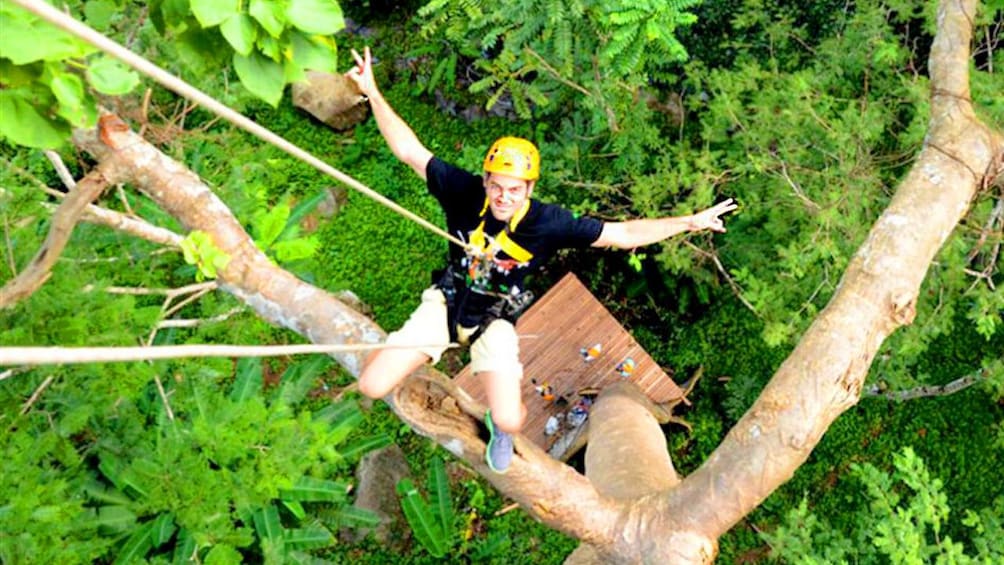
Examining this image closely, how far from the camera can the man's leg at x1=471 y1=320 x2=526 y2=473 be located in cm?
353

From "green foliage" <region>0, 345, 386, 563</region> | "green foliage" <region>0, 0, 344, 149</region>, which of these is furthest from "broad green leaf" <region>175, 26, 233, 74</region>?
"green foliage" <region>0, 345, 386, 563</region>

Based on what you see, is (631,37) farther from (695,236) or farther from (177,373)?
(177,373)

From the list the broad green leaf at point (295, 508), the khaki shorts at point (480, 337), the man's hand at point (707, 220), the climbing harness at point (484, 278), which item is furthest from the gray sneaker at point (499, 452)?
the broad green leaf at point (295, 508)

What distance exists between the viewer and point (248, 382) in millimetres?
6312

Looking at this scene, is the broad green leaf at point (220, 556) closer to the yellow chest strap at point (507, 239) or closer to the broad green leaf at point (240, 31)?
the yellow chest strap at point (507, 239)

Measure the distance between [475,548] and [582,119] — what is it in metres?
4.29

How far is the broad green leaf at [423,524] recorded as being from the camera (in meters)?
6.43

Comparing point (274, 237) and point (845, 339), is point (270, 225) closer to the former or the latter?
point (274, 237)

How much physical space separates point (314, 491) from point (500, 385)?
9.77 feet

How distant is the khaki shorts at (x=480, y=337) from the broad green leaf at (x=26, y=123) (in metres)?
2.21

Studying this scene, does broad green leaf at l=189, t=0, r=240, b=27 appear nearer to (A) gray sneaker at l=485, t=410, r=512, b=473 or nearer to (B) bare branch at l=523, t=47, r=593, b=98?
(A) gray sneaker at l=485, t=410, r=512, b=473

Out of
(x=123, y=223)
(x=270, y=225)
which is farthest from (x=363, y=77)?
(x=270, y=225)

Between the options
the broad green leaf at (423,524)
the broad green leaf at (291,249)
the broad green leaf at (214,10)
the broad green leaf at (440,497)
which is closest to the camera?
the broad green leaf at (214,10)

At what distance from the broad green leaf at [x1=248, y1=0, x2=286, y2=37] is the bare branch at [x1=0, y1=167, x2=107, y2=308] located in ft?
5.42
